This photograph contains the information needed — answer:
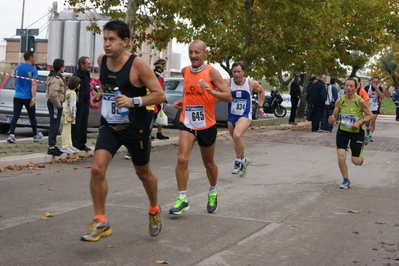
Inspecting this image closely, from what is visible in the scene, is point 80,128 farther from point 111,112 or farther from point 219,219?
point 111,112

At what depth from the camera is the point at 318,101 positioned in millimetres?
27359

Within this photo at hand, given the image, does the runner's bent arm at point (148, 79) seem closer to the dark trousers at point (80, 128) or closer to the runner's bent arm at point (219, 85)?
Answer: the runner's bent arm at point (219, 85)

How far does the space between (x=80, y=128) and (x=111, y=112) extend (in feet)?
26.7

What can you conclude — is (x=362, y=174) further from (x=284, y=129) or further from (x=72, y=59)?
(x=72, y=59)

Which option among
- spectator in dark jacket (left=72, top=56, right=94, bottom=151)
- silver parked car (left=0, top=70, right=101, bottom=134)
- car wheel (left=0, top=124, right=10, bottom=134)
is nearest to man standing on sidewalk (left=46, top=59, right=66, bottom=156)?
spectator in dark jacket (left=72, top=56, right=94, bottom=151)

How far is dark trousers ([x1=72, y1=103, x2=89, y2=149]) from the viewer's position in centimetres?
1482

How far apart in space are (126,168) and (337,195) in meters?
4.02

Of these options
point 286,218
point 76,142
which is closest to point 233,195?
point 286,218

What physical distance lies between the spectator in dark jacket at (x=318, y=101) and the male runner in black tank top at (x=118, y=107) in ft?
67.1

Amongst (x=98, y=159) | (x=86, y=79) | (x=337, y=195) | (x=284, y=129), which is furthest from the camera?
(x=284, y=129)

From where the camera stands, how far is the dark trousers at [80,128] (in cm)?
1482

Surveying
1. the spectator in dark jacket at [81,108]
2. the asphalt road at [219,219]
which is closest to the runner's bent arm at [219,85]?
the asphalt road at [219,219]

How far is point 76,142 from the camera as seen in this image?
48.8ft

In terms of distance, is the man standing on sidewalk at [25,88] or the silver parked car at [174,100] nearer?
the man standing on sidewalk at [25,88]
